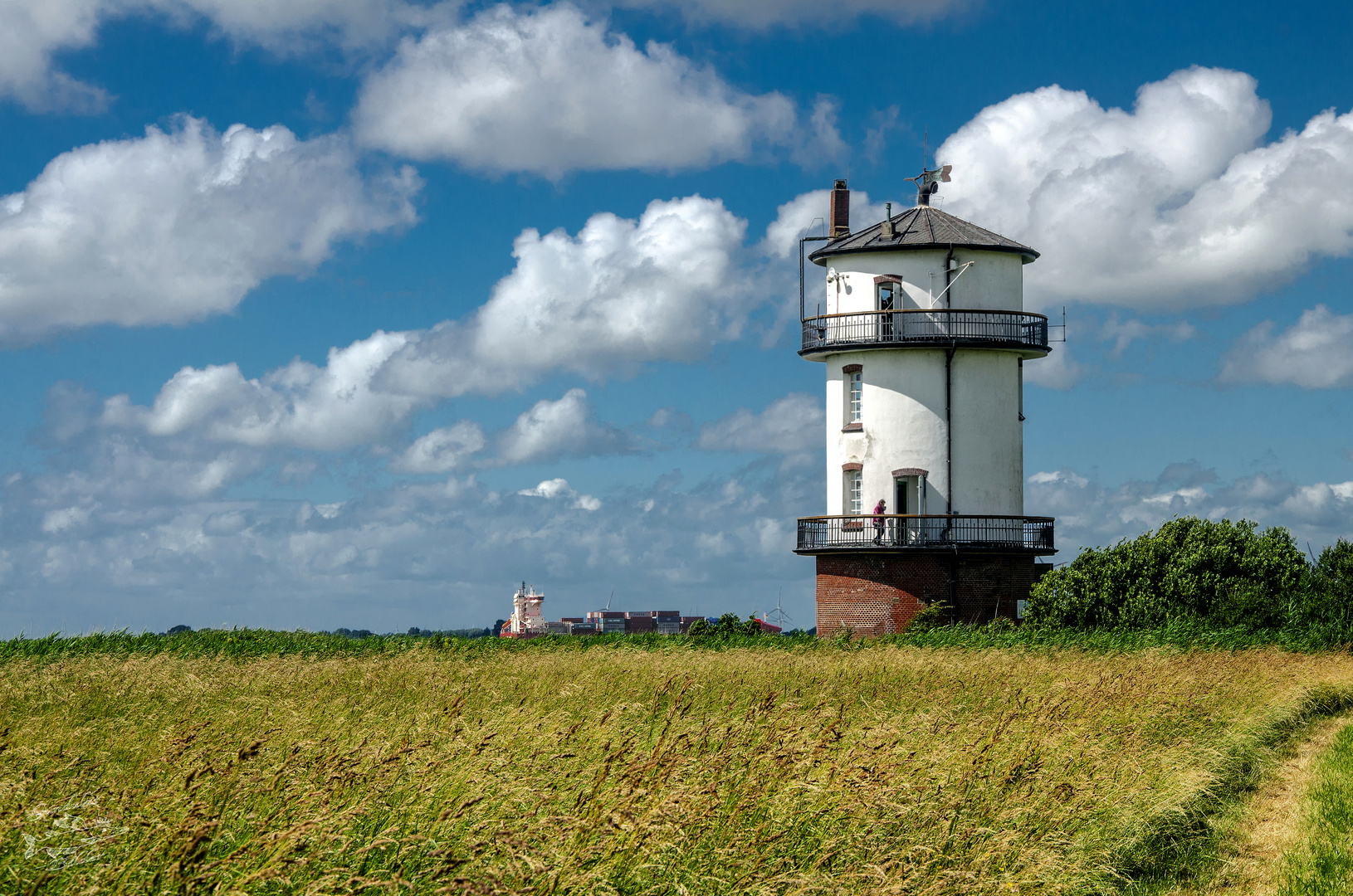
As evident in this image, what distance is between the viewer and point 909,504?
41125mm

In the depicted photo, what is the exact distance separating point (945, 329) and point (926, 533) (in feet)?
22.5

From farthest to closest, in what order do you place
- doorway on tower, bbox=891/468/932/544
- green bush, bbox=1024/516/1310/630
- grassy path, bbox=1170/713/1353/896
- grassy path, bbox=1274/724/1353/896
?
doorway on tower, bbox=891/468/932/544, green bush, bbox=1024/516/1310/630, grassy path, bbox=1170/713/1353/896, grassy path, bbox=1274/724/1353/896

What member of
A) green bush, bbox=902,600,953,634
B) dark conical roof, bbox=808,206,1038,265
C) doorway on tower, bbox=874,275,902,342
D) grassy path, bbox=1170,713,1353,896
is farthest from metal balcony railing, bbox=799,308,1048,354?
grassy path, bbox=1170,713,1353,896

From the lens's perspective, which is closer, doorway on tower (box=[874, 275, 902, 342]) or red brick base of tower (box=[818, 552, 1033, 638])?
red brick base of tower (box=[818, 552, 1033, 638])

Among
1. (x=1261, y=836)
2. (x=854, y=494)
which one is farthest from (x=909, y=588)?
(x=1261, y=836)

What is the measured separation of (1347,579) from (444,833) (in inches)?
1360

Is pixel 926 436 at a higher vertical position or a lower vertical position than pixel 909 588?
higher

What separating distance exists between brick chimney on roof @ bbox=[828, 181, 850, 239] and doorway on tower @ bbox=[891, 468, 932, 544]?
33.9 ft

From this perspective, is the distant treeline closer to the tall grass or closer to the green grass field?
the tall grass

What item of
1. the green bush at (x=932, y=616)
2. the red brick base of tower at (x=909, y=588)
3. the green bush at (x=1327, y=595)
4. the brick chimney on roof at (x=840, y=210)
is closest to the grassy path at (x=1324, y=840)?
the green bush at (x=1327, y=595)

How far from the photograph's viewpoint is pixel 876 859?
6.81 metres

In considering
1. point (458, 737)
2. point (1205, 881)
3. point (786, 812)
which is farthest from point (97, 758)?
point (1205, 881)

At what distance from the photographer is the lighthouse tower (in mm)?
40406

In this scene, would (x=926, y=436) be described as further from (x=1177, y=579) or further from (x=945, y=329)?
(x=1177, y=579)
